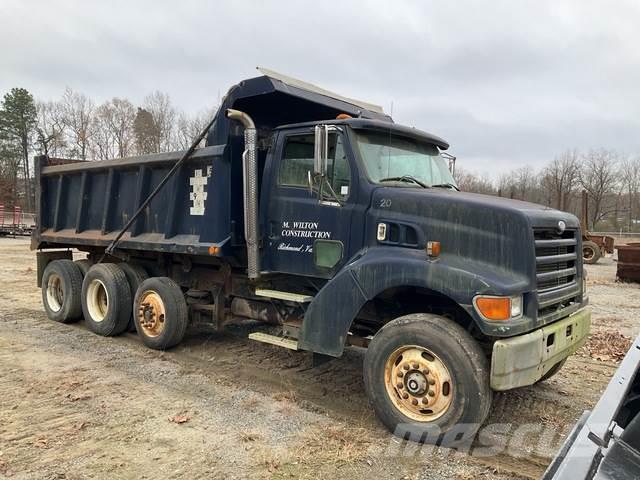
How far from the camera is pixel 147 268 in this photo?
24.8 feet

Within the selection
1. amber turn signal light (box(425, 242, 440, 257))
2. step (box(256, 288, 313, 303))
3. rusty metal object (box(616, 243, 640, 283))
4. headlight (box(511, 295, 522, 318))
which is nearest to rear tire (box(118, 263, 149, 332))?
step (box(256, 288, 313, 303))

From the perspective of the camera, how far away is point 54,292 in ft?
28.1

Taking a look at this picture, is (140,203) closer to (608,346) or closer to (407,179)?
(407,179)

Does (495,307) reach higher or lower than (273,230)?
lower

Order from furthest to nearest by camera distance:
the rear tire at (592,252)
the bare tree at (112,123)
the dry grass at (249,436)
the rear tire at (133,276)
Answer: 1. the bare tree at (112,123)
2. the rear tire at (592,252)
3. the rear tire at (133,276)
4. the dry grass at (249,436)

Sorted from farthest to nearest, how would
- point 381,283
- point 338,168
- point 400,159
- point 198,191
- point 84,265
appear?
point 84,265
point 198,191
point 400,159
point 338,168
point 381,283

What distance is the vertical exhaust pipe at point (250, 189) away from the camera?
5420mm

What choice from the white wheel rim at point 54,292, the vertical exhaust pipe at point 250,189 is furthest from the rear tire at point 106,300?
the vertical exhaust pipe at point 250,189

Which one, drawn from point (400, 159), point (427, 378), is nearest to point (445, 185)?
point (400, 159)

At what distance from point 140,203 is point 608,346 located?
670 cm

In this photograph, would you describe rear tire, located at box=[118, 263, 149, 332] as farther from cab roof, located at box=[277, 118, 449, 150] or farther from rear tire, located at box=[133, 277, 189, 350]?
cab roof, located at box=[277, 118, 449, 150]

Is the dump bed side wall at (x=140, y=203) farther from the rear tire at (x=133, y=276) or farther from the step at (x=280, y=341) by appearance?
the step at (x=280, y=341)

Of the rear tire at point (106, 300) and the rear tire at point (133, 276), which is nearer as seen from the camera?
the rear tire at point (106, 300)

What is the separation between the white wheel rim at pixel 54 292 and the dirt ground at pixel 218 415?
1.15m
